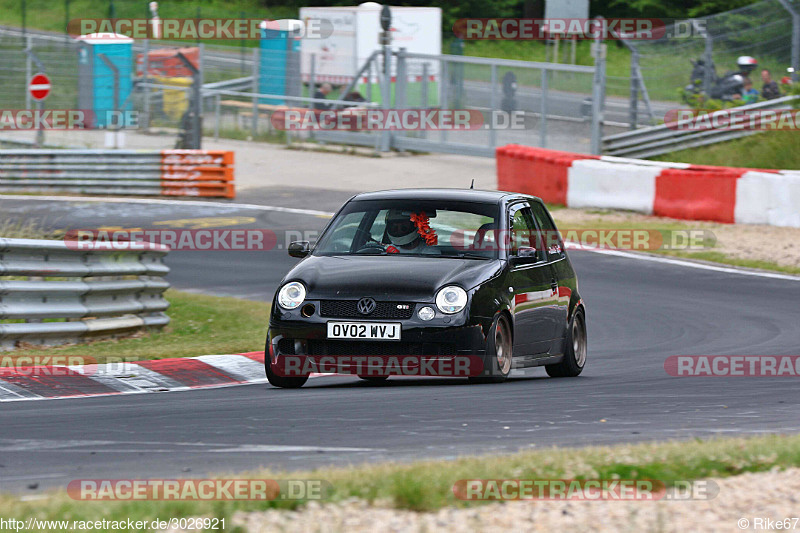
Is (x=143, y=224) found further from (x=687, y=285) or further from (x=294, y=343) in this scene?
(x=294, y=343)

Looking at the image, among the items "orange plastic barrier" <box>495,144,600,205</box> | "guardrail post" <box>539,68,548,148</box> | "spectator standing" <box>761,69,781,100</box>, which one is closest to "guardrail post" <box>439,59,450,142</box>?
"guardrail post" <box>539,68,548,148</box>

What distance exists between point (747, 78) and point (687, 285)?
10416 mm

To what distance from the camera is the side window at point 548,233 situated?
10.4 m

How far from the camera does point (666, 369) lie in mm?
10422

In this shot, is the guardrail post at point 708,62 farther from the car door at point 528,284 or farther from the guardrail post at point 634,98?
the car door at point 528,284

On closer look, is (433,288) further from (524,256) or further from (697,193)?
(697,193)

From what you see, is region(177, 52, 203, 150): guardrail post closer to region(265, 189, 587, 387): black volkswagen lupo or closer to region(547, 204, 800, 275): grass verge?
region(547, 204, 800, 275): grass verge

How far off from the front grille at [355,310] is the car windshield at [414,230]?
2.65 ft

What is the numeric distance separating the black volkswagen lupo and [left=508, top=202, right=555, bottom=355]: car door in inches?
0.4

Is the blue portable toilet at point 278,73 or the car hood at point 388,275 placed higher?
the blue portable toilet at point 278,73

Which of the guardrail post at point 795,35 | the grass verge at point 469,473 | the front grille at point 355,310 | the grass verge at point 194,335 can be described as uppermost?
the guardrail post at point 795,35

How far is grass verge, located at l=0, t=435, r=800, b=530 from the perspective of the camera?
478 centimetres

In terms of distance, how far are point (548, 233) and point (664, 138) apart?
51.9ft

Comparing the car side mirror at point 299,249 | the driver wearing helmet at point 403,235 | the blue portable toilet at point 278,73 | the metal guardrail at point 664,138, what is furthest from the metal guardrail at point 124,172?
the driver wearing helmet at point 403,235
